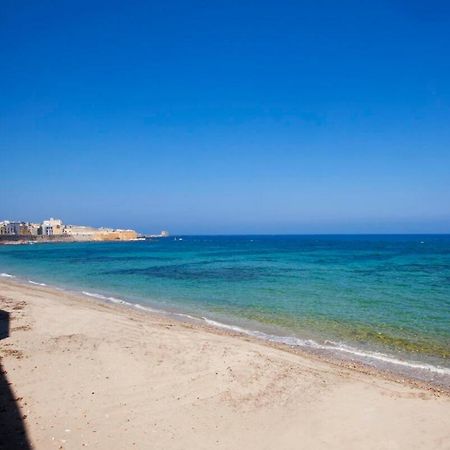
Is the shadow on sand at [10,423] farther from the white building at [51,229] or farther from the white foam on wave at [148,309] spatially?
the white building at [51,229]

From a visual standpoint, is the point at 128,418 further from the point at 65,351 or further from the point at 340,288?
the point at 340,288

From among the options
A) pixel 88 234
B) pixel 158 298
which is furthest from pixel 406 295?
pixel 88 234

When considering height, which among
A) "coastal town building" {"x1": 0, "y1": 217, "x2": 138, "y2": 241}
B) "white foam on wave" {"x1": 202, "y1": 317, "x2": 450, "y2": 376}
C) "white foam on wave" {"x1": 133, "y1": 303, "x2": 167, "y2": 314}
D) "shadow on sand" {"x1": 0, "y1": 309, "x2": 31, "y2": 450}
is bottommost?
"white foam on wave" {"x1": 202, "y1": 317, "x2": 450, "y2": 376}

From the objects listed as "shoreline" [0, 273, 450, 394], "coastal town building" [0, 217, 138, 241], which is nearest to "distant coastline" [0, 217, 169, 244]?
"coastal town building" [0, 217, 138, 241]

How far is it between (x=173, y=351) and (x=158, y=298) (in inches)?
469

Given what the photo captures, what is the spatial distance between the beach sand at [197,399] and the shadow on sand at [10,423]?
2cm

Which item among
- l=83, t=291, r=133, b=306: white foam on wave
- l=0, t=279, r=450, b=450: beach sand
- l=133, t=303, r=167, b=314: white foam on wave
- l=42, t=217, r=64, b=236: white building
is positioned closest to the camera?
l=0, t=279, r=450, b=450: beach sand

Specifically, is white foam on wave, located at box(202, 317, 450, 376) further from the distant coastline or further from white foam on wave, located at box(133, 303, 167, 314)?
the distant coastline

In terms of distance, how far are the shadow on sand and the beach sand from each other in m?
0.02

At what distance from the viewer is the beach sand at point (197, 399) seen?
6277 mm

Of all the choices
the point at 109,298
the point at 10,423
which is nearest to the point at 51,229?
the point at 109,298

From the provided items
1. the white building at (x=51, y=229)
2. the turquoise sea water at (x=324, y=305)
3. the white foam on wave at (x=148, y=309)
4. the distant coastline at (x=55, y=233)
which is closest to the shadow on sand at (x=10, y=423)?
the turquoise sea water at (x=324, y=305)

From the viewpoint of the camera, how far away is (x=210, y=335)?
12766 millimetres

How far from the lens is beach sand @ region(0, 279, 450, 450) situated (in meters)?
6.28
